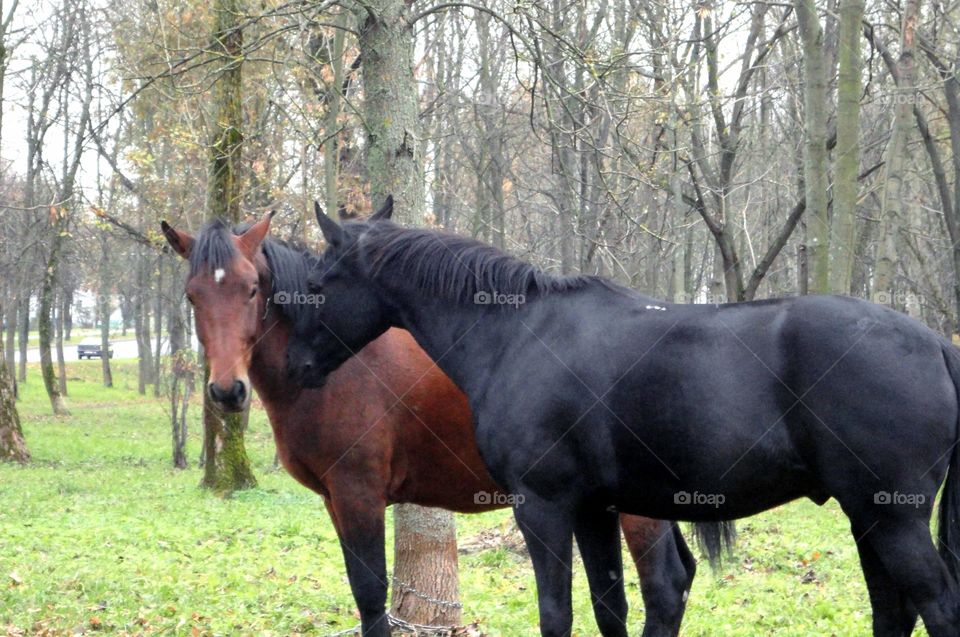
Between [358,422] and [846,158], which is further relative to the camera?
[846,158]

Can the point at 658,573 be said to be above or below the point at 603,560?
below

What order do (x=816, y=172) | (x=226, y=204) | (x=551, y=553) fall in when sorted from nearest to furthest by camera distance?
(x=551, y=553) → (x=816, y=172) → (x=226, y=204)

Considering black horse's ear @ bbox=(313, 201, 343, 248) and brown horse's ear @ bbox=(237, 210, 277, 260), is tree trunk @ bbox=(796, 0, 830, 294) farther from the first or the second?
brown horse's ear @ bbox=(237, 210, 277, 260)

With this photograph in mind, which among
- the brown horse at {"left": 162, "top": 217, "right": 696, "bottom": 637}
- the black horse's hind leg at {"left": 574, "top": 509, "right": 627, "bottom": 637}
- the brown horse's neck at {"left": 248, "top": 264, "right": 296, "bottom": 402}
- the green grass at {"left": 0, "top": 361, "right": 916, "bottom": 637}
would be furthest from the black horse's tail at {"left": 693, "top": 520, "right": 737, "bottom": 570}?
the brown horse's neck at {"left": 248, "top": 264, "right": 296, "bottom": 402}

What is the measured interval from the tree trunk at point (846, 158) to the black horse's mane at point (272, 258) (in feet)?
16.2

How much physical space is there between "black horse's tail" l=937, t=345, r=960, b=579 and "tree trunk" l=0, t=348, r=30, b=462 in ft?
55.6

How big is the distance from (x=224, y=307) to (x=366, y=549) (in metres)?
1.59

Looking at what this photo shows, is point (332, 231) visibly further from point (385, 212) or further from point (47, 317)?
point (47, 317)

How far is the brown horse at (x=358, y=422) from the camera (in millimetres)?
5316

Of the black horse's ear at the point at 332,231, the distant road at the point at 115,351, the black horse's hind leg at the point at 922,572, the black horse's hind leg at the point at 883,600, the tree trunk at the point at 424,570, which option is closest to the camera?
the black horse's hind leg at the point at 922,572

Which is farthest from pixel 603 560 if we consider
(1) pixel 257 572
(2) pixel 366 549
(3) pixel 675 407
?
(1) pixel 257 572

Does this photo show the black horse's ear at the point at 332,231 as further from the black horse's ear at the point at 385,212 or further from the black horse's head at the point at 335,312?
the black horse's ear at the point at 385,212

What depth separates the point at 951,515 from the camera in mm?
4406

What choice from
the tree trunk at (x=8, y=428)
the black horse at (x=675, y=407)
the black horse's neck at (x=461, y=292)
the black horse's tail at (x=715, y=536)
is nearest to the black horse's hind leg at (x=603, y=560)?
the black horse at (x=675, y=407)
